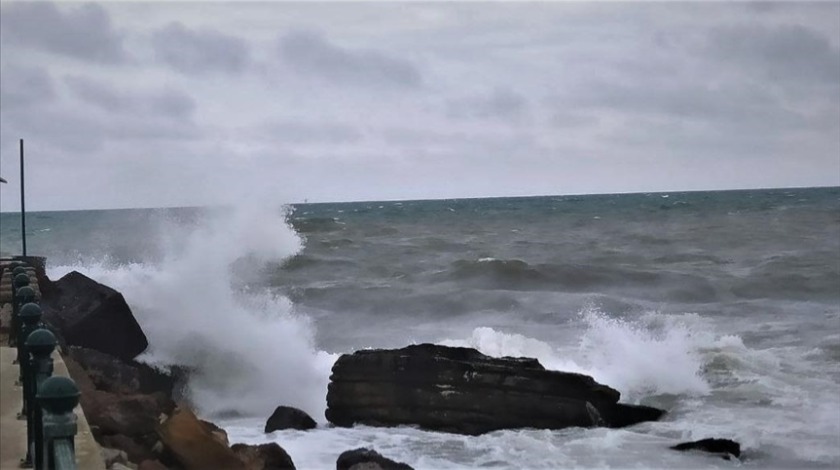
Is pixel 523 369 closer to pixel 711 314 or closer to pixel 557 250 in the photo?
pixel 711 314

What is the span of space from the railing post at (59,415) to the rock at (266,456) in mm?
4054

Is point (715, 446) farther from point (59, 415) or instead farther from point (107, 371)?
point (59, 415)

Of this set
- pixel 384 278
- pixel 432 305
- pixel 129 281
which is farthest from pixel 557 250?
pixel 129 281

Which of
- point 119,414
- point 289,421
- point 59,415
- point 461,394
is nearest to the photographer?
point 59,415

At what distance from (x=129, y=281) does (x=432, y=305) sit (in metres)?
7.48

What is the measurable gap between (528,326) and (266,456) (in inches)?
459

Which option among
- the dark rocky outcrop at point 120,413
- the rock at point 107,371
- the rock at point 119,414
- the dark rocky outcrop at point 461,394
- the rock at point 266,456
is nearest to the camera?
the dark rocky outcrop at point 120,413

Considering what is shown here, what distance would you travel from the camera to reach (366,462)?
6988 millimetres

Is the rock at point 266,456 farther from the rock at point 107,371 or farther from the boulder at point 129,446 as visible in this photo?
the rock at point 107,371

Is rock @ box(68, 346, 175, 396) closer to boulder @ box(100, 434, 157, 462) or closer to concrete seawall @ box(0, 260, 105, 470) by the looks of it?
concrete seawall @ box(0, 260, 105, 470)

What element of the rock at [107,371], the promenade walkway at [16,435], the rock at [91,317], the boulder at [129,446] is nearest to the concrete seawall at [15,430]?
the promenade walkway at [16,435]

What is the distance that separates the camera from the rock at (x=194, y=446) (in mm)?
6191

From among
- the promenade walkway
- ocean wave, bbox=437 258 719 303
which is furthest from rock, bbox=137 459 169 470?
ocean wave, bbox=437 258 719 303

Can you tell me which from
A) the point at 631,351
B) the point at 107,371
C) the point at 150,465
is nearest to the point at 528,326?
the point at 631,351
